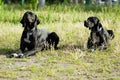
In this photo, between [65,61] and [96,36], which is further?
[96,36]

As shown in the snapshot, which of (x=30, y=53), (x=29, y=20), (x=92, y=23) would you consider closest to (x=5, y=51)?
(x=30, y=53)

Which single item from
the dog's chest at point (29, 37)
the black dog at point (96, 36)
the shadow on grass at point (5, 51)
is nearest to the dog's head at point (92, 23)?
the black dog at point (96, 36)

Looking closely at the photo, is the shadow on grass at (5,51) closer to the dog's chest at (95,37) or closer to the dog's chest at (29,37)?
the dog's chest at (29,37)

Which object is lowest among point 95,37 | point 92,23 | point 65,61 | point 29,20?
point 65,61

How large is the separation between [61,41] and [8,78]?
4.13 m

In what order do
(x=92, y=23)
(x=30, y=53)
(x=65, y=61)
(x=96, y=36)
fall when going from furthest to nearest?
(x=96, y=36) → (x=92, y=23) → (x=30, y=53) → (x=65, y=61)

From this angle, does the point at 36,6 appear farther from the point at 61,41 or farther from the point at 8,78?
the point at 8,78

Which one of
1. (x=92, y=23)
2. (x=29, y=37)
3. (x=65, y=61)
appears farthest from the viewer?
(x=92, y=23)

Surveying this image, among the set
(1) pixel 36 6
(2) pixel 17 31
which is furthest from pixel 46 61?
(1) pixel 36 6

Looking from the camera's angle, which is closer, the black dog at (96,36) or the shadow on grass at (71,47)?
the black dog at (96,36)

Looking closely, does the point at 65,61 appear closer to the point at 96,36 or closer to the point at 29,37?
the point at 29,37

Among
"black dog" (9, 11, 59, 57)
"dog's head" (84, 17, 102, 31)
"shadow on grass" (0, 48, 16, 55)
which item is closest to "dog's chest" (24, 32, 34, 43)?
"black dog" (9, 11, 59, 57)

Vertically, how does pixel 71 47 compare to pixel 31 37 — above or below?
below

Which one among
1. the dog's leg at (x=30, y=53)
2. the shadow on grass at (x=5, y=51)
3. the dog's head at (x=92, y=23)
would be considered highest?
the dog's head at (x=92, y=23)
